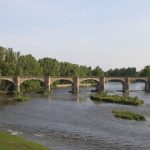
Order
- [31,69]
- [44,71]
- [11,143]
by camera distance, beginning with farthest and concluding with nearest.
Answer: [44,71], [31,69], [11,143]

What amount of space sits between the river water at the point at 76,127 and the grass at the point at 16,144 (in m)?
2.58

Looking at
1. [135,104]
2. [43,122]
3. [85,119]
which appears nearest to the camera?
[43,122]

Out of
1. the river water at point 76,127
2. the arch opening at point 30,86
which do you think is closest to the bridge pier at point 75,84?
the arch opening at point 30,86

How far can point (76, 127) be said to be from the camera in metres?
63.5

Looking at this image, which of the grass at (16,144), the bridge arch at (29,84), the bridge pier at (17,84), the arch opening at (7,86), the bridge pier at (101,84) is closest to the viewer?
the grass at (16,144)

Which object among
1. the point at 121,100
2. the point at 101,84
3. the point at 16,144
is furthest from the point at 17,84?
the point at 16,144

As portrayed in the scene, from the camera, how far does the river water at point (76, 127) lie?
169ft

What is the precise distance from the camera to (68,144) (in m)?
51.0

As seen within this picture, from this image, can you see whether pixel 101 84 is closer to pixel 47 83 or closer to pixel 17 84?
pixel 47 83

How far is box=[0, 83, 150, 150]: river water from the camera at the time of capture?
51594 mm

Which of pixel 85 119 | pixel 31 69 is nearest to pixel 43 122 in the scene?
pixel 85 119

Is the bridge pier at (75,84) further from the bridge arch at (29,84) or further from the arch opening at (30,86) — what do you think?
the arch opening at (30,86)

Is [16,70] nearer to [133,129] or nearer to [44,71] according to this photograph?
[44,71]

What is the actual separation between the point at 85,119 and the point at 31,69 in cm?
8725
